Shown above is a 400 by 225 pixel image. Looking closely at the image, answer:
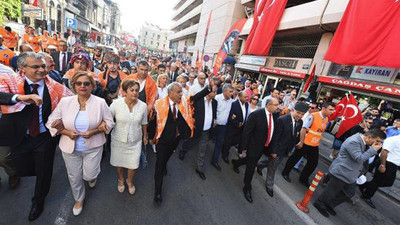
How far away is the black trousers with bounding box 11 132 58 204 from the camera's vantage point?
215 cm

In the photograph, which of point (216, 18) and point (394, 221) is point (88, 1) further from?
point (394, 221)

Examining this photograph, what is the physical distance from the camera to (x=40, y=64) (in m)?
2.00

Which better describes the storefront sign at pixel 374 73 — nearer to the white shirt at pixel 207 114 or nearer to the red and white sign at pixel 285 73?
the red and white sign at pixel 285 73

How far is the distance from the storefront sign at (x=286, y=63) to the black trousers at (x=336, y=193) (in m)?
11.4

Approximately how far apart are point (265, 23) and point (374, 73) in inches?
275

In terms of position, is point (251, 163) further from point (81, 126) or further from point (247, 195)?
point (81, 126)

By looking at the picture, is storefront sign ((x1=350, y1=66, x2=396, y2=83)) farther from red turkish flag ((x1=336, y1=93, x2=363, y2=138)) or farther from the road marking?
the road marking

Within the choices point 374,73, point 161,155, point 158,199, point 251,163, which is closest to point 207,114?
point 251,163

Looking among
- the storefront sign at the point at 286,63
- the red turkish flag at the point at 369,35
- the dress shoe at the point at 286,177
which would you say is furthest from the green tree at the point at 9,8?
the red turkish flag at the point at 369,35

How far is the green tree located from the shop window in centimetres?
1999

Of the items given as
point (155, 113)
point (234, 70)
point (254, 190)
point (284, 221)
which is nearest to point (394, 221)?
point (284, 221)

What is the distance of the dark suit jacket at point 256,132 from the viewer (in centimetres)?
323

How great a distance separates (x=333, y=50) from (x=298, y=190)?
24.9 feet

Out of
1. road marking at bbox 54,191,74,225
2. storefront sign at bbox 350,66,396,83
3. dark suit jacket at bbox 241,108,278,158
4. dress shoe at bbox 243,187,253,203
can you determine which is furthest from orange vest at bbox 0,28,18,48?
storefront sign at bbox 350,66,396,83
